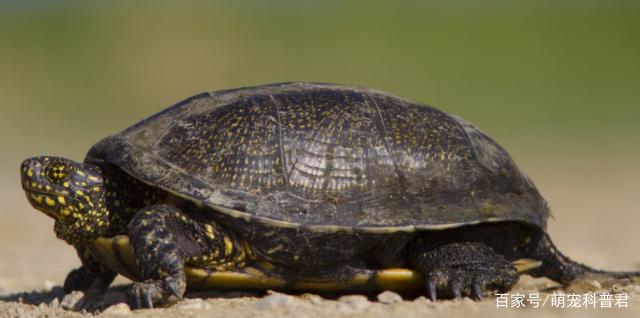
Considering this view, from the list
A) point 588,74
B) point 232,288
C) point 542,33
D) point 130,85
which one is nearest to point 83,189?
point 232,288

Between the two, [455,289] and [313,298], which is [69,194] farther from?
[455,289]

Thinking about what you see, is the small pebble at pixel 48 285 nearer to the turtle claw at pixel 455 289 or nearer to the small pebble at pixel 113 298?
the small pebble at pixel 113 298

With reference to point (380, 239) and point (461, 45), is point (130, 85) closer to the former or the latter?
point (461, 45)

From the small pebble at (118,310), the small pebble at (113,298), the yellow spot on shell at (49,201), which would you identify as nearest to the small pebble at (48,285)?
the small pebble at (113,298)

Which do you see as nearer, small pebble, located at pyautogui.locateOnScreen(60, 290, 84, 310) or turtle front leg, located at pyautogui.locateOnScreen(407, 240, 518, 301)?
turtle front leg, located at pyautogui.locateOnScreen(407, 240, 518, 301)

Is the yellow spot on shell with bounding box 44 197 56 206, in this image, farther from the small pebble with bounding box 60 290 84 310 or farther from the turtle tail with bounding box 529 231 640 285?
the turtle tail with bounding box 529 231 640 285

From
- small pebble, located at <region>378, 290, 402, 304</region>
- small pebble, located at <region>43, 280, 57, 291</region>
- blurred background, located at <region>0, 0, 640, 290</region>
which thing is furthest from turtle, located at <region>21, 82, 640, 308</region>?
blurred background, located at <region>0, 0, 640, 290</region>

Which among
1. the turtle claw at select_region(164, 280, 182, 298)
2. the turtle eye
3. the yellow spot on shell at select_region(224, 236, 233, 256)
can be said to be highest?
the turtle eye
